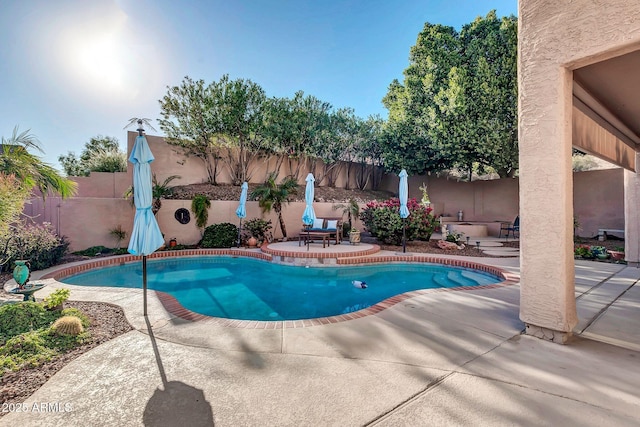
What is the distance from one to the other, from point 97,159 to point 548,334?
17.2 metres

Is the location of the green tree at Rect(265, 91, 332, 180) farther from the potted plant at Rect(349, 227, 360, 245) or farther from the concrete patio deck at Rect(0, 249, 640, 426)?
the concrete patio deck at Rect(0, 249, 640, 426)

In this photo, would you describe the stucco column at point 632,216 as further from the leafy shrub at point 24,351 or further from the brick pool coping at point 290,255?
the leafy shrub at point 24,351

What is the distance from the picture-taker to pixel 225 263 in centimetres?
956

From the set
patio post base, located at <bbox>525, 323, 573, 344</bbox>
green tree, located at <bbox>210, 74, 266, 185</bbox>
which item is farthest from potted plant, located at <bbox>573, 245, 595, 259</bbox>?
green tree, located at <bbox>210, 74, 266, 185</bbox>

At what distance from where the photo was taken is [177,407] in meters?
2.03

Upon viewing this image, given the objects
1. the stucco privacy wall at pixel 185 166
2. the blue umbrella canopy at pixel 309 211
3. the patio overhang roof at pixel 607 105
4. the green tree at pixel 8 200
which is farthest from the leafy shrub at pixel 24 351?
the stucco privacy wall at pixel 185 166

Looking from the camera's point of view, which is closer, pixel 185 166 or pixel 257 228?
pixel 257 228

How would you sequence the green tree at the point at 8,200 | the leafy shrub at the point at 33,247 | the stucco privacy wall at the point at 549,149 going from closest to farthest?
the stucco privacy wall at the point at 549,149 < the green tree at the point at 8,200 < the leafy shrub at the point at 33,247

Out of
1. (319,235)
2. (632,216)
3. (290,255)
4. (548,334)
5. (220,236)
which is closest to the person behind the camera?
(548,334)

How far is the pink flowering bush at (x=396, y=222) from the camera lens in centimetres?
1084

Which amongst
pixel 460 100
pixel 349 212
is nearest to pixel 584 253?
pixel 460 100

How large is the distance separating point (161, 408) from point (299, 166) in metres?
16.1

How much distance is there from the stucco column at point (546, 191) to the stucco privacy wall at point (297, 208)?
11.0 meters

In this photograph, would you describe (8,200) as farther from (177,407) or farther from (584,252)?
(584,252)
